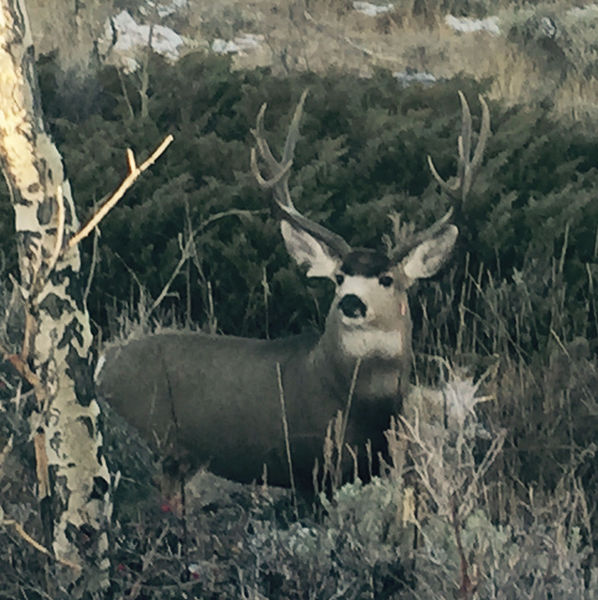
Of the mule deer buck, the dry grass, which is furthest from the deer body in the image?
the dry grass

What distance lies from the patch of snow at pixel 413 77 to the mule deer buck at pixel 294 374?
23.5ft

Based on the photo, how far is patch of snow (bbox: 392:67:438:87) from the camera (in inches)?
472

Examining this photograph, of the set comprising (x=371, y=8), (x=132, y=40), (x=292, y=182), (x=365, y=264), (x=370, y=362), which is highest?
(x=365, y=264)

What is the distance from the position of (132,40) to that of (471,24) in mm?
4483

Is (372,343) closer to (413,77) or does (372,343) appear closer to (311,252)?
(311,252)

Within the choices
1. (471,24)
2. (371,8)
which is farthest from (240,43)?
(471,24)

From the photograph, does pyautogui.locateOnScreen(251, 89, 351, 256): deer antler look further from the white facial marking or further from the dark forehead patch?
the white facial marking

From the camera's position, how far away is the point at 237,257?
652 cm

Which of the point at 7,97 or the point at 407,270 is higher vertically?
the point at 7,97

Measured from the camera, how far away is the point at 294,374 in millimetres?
4648

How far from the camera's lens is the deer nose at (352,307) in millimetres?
4391

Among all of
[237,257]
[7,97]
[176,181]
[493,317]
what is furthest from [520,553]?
[176,181]

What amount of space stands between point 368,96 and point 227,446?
4.92 m

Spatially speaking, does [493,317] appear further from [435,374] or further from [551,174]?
[551,174]
